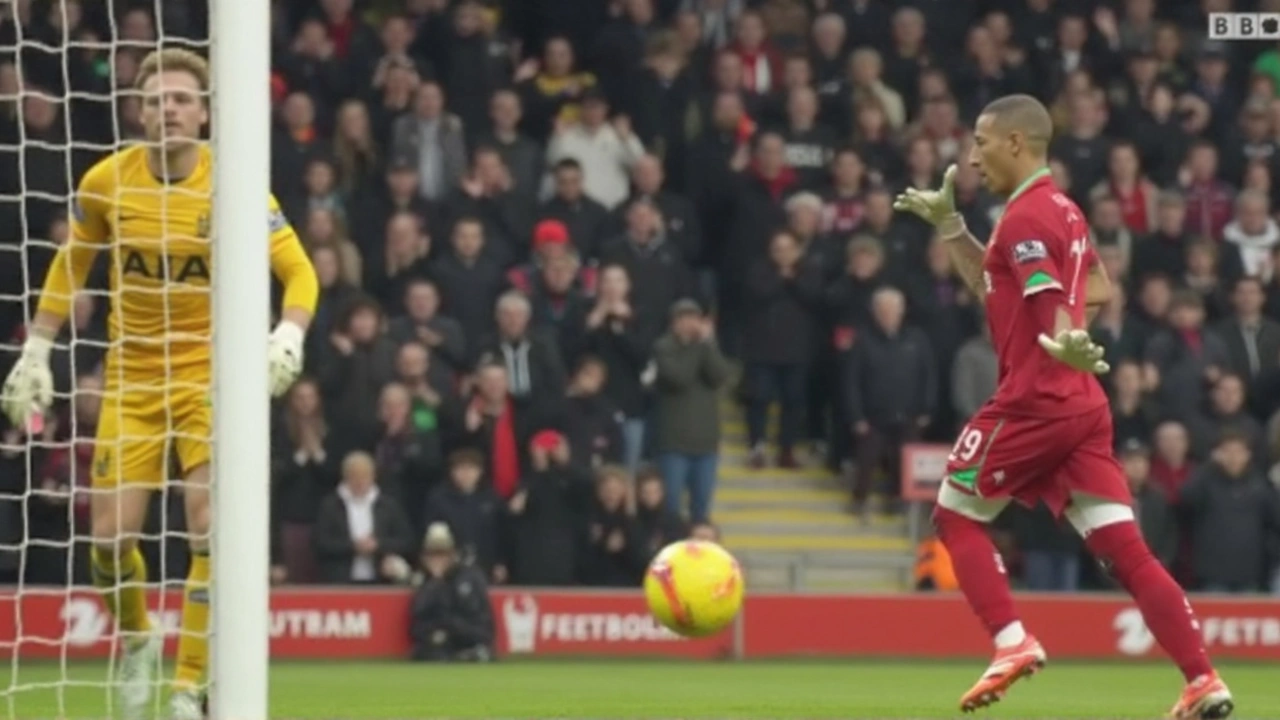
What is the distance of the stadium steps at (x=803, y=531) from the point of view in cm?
1831

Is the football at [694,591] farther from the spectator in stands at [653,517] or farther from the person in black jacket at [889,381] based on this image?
the person in black jacket at [889,381]

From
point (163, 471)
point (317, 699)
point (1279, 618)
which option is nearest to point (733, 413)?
point (1279, 618)

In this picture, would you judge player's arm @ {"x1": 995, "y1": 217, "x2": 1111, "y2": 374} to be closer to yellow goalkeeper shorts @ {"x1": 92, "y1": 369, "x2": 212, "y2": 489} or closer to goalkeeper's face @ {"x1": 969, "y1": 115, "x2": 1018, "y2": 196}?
goalkeeper's face @ {"x1": 969, "y1": 115, "x2": 1018, "y2": 196}

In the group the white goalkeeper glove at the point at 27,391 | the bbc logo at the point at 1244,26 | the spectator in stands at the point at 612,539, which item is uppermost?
the bbc logo at the point at 1244,26

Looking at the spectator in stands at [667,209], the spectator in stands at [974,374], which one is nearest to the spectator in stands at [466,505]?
the spectator in stands at [667,209]

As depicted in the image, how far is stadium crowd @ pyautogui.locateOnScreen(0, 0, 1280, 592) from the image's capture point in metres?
16.6

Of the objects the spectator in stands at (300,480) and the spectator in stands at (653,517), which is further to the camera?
the spectator in stands at (653,517)

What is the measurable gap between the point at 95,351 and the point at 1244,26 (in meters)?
9.14

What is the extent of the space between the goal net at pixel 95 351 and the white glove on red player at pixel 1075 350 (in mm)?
2518

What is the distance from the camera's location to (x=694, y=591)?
10727 millimetres

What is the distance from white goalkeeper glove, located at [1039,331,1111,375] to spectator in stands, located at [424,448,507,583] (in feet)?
26.3

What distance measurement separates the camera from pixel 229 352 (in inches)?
288

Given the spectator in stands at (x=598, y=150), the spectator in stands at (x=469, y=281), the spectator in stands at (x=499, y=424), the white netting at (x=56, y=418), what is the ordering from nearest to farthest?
1. the white netting at (x=56, y=418)
2. the spectator in stands at (x=499, y=424)
3. the spectator in stands at (x=469, y=281)
4. the spectator in stands at (x=598, y=150)

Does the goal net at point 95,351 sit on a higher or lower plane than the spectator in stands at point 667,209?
→ lower
